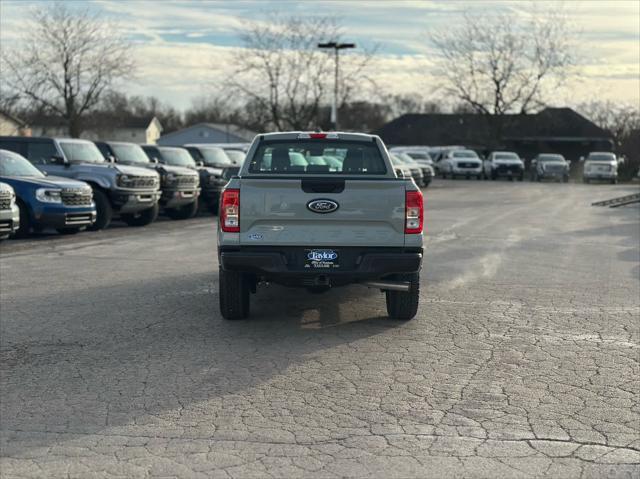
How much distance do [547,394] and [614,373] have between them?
2.91 feet

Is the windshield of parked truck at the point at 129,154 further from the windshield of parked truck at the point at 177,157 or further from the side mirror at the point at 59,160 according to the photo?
the side mirror at the point at 59,160

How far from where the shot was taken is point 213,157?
88.1ft

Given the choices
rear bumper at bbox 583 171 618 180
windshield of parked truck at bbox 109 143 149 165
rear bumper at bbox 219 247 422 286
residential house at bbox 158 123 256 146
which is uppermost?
windshield of parked truck at bbox 109 143 149 165

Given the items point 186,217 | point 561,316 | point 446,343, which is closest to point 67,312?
point 446,343

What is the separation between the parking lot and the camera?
15.7 feet

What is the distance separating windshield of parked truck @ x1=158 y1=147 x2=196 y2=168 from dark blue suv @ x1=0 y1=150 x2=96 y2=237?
23.7ft

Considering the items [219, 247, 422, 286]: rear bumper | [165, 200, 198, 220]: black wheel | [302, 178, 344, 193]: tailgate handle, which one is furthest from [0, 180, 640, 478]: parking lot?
[165, 200, 198, 220]: black wheel

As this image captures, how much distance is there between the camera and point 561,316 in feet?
29.3

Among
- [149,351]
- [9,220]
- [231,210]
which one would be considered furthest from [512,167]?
[149,351]

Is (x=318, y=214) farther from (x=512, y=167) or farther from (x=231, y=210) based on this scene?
(x=512, y=167)

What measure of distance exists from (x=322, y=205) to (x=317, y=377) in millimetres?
1883

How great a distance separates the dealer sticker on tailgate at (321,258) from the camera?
7.81 metres

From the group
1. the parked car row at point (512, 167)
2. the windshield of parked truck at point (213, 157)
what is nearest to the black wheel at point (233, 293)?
the windshield of parked truck at point (213, 157)

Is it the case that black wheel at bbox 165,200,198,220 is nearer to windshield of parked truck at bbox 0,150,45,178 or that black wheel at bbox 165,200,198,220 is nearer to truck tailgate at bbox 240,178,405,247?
windshield of parked truck at bbox 0,150,45,178
